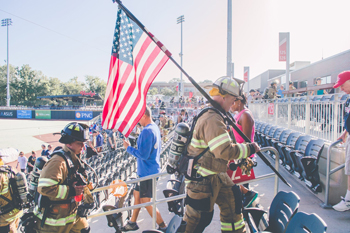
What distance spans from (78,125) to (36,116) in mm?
52192

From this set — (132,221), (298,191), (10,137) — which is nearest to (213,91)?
(132,221)

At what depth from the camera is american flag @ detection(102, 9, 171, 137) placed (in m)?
3.18

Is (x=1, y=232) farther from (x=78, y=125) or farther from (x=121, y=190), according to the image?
(x=78, y=125)

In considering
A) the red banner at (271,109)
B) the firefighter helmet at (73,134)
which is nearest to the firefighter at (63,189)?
the firefighter helmet at (73,134)

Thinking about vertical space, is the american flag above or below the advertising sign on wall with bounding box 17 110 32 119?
above

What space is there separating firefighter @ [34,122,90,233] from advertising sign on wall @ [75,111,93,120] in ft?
138

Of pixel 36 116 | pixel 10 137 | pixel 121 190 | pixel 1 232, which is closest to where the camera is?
pixel 121 190

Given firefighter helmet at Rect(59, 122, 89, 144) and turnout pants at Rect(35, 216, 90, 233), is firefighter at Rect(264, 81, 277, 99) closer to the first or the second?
firefighter helmet at Rect(59, 122, 89, 144)

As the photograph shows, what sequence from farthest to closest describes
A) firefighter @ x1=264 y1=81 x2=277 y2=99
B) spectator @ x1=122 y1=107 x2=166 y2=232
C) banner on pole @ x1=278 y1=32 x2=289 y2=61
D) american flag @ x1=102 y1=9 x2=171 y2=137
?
banner on pole @ x1=278 y1=32 x2=289 y2=61 < firefighter @ x1=264 y1=81 x2=277 y2=99 < spectator @ x1=122 y1=107 x2=166 y2=232 < american flag @ x1=102 y1=9 x2=171 y2=137

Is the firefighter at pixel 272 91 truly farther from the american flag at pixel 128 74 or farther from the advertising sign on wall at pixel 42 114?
the advertising sign on wall at pixel 42 114

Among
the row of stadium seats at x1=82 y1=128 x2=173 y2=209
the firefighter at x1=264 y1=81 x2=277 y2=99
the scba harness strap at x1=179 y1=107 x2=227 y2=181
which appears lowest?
the row of stadium seats at x1=82 y1=128 x2=173 y2=209

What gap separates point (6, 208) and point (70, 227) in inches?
59.8

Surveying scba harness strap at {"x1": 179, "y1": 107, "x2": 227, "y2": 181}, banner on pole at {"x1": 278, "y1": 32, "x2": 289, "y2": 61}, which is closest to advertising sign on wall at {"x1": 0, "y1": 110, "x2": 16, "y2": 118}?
banner on pole at {"x1": 278, "y1": 32, "x2": 289, "y2": 61}

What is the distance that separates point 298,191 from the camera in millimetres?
A: 4332
